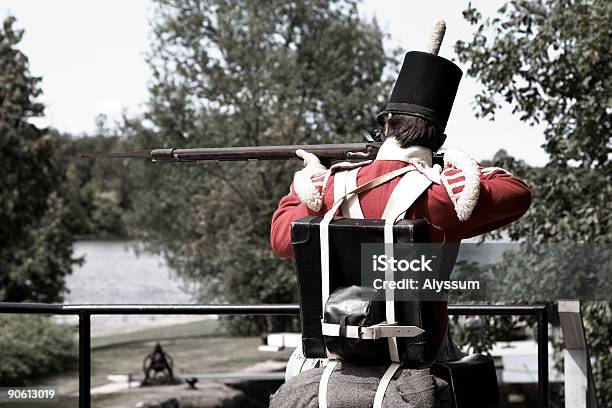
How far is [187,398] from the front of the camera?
13883 millimetres

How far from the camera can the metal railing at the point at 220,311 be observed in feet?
10.3

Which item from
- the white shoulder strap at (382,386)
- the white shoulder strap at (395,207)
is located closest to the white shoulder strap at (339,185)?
the white shoulder strap at (395,207)

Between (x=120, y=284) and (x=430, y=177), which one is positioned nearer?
(x=430, y=177)

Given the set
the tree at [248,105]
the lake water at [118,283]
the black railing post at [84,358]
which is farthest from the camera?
the lake water at [118,283]

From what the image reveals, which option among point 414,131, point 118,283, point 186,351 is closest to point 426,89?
point 414,131

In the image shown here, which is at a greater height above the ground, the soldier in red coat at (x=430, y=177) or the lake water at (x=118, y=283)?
the soldier in red coat at (x=430, y=177)

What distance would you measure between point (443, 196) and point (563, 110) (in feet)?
14.8

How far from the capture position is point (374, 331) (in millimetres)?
2146

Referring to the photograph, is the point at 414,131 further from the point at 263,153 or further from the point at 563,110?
the point at 563,110

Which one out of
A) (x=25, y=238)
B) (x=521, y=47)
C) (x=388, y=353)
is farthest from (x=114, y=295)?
(x=388, y=353)

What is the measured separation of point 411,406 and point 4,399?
8.54 feet

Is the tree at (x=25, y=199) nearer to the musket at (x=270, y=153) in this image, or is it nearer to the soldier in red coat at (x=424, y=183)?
the musket at (x=270, y=153)

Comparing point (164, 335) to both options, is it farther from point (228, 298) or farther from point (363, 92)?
point (363, 92)

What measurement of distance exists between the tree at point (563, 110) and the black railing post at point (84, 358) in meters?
3.37
